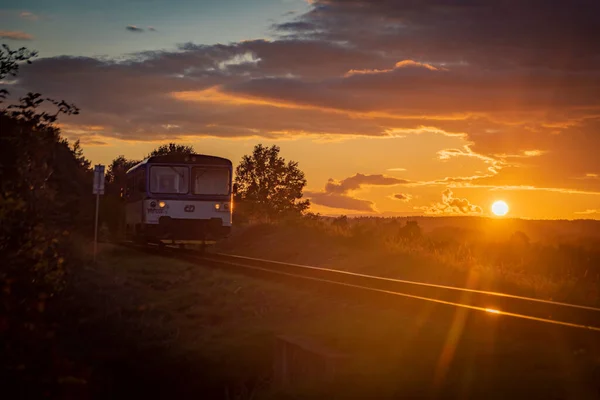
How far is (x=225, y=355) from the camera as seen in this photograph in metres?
11.0

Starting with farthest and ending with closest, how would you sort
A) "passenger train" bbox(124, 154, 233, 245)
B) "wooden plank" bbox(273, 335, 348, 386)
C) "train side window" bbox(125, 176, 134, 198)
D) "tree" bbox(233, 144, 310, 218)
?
"tree" bbox(233, 144, 310, 218) → "train side window" bbox(125, 176, 134, 198) → "passenger train" bbox(124, 154, 233, 245) → "wooden plank" bbox(273, 335, 348, 386)

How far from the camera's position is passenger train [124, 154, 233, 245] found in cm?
2912

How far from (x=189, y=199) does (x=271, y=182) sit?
95.2ft

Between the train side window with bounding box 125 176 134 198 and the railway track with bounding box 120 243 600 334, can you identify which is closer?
the railway track with bounding box 120 243 600 334

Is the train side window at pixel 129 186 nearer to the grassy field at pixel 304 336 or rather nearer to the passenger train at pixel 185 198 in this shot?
the passenger train at pixel 185 198

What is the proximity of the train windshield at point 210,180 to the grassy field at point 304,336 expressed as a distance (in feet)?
40.7

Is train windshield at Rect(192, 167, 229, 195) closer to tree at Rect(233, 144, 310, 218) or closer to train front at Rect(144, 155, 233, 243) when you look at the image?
train front at Rect(144, 155, 233, 243)

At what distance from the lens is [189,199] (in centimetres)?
2955

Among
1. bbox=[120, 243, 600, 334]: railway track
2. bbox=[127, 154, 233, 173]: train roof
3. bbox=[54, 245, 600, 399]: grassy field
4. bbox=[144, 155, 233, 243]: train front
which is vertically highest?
bbox=[127, 154, 233, 173]: train roof

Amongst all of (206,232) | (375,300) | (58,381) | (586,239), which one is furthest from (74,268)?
(586,239)

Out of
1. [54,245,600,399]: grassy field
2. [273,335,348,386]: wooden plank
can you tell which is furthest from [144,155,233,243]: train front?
[273,335,348,386]: wooden plank

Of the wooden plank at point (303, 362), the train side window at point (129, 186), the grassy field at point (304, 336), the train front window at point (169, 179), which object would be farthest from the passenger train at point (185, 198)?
the wooden plank at point (303, 362)

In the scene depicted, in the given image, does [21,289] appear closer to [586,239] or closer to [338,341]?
[338,341]

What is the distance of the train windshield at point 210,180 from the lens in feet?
97.1
